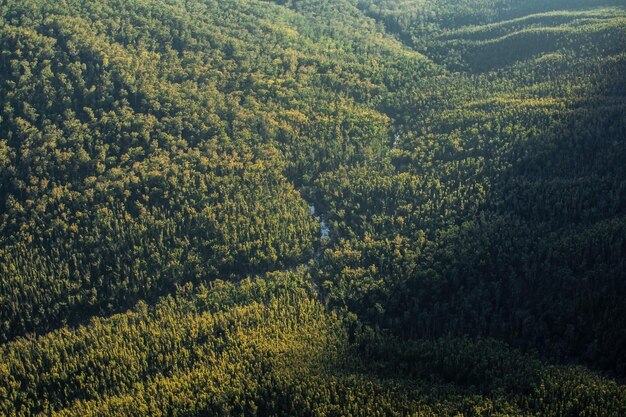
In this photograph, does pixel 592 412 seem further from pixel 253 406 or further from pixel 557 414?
pixel 253 406

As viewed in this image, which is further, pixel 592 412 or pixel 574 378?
pixel 574 378

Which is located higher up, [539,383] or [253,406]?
[539,383]

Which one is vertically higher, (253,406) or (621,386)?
(621,386)

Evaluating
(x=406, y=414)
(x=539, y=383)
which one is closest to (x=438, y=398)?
(x=406, y=414)

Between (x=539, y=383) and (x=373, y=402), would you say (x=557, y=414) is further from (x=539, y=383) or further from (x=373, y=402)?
(x=373, y=402)

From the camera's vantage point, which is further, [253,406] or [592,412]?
[253,406]

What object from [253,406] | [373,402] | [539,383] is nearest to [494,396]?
[539,383]

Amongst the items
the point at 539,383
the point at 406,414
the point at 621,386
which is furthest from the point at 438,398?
the point at 621,386

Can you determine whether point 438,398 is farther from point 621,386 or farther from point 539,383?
point 621,386
